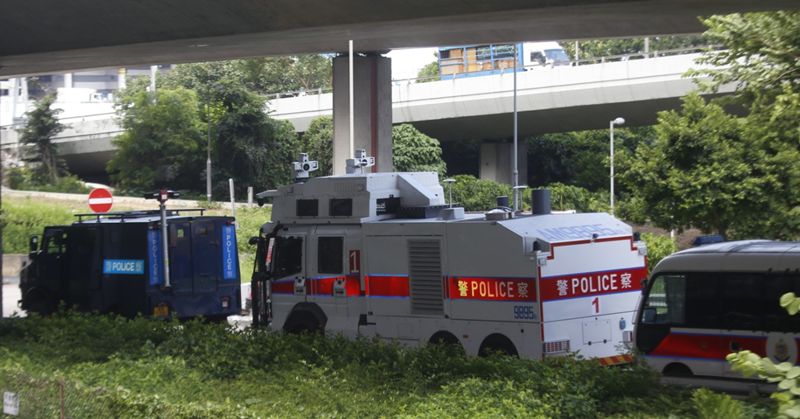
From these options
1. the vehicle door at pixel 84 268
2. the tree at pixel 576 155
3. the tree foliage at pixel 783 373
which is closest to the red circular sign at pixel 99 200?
the vehicle door at pixel 84 268

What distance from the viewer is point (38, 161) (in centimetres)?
6212

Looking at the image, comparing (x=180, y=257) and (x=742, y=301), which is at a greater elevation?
(x=180, y=257)

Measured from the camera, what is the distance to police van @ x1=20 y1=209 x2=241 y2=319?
2003 centimetres

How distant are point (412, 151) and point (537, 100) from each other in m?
7.08

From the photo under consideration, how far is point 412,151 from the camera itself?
171 ft

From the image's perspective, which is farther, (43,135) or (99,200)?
(43,135)

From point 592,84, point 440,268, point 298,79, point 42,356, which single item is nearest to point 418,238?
point 440,268

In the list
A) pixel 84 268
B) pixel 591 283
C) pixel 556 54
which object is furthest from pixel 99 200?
pixel 556 54

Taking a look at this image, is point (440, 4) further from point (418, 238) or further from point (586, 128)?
point (586, 128)

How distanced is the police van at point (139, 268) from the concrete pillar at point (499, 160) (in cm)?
4079

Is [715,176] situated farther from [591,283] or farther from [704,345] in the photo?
[704,345]

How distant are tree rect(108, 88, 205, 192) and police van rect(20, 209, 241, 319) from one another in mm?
33026

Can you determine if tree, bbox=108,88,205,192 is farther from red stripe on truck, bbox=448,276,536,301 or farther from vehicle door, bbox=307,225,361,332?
red stripe on truck, bbox=448,276,536,301

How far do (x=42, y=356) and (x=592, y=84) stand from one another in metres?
38.4
